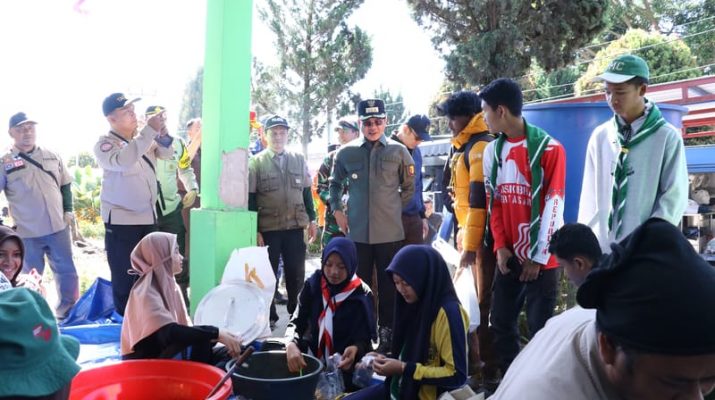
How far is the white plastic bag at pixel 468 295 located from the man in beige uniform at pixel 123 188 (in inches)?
91.7

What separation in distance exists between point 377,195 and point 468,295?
1.23 meters

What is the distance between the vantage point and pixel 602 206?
111 inches

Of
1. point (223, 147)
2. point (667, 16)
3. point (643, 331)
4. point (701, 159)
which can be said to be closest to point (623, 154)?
point (643, 331)

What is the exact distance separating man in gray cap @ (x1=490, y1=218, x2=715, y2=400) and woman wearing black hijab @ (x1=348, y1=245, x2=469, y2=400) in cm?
153

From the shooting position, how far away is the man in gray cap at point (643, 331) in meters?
0.77

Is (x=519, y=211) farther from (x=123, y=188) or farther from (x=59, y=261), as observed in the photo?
(x=59, y=261)

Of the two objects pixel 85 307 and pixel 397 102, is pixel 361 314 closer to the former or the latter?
pixel 85 307

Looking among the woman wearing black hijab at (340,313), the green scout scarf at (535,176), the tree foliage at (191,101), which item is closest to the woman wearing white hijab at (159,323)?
the woman wearing black hijab at (340,313)

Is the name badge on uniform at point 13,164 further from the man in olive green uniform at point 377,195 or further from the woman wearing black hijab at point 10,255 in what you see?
the man in olive green uniform at point 377,195

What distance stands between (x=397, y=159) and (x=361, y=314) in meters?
1.51

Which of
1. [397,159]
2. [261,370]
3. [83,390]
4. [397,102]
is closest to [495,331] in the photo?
[261,370]

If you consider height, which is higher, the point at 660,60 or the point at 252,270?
the point at 660,60

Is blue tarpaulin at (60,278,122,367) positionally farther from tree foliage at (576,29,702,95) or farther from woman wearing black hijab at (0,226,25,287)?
tree foliage at (576,29,702,95)

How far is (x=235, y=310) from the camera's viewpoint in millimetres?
3637
